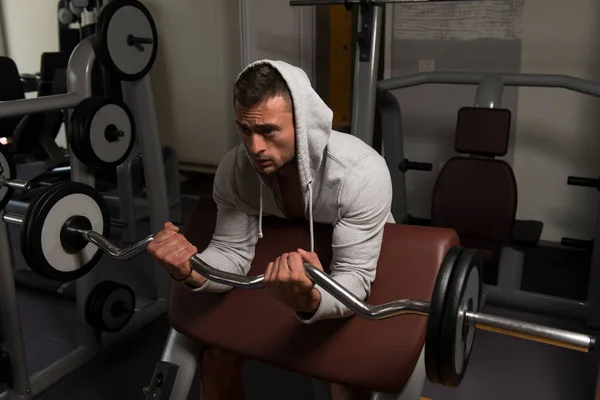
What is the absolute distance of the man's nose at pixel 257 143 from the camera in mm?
961

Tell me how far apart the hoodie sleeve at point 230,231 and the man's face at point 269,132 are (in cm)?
16

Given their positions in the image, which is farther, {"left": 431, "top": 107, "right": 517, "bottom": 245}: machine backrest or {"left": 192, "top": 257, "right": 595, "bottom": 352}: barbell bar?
{"left": 431, "top": 107, "right": 517, "bottom": 245}: machine backrest

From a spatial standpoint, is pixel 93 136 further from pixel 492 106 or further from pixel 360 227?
pixel 492 106

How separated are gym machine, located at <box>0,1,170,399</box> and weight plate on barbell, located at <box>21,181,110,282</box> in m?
0.19

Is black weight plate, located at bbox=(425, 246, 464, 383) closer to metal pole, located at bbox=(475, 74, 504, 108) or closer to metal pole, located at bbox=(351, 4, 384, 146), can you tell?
metal pole, located at bbox=(351, 4, 384, 146)

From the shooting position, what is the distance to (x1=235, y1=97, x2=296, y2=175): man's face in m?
0.94

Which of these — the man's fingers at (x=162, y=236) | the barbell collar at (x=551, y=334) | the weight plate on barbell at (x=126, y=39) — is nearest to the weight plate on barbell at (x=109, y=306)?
the weight plate on barbell at (x=126, y=39)

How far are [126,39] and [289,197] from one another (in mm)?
1072

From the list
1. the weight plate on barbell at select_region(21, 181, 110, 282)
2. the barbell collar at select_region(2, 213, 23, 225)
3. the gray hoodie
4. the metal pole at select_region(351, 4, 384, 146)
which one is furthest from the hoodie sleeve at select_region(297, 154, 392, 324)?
the metal pole at select_region(351, 4, 384, 146)

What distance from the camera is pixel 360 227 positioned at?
3.34ft

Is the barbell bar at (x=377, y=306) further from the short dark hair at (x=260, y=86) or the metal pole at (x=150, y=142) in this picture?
the metal pole at (x=150, y=142)

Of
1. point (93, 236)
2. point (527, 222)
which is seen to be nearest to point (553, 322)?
point (527, 222)

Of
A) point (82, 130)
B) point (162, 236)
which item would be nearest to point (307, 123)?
point (162, 236)

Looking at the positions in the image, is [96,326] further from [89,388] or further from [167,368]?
[167,368]
